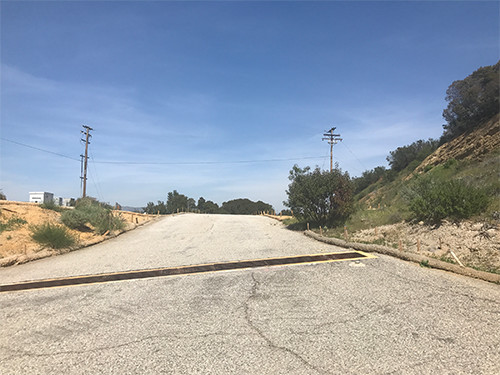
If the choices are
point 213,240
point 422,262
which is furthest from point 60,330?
point 213,240

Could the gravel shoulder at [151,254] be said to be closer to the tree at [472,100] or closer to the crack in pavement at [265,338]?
the crack in pavement at [265,338]

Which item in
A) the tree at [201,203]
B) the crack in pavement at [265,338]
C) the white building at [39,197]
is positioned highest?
the tree at [201,203]

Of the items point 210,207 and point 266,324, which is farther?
point 210,207

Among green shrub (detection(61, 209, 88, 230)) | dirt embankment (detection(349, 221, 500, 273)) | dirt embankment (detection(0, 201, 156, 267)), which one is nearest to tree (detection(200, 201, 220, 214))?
dirt embankment (detection(0, 201, 156, 267))

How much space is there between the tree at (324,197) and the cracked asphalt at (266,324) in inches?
416

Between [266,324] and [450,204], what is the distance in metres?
9.91

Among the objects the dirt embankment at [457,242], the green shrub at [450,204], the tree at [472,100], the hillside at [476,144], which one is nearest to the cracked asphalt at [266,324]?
the dirt embankment at [457,242]

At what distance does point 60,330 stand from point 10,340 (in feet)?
2.40

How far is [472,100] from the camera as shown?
30.5 metres

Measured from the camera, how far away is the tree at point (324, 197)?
1947 centimetres

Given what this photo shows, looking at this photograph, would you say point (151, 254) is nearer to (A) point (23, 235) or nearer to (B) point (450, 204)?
(A) point (23, 235)

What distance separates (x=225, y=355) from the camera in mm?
4379

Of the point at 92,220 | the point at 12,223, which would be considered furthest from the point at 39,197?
the point at 12,223

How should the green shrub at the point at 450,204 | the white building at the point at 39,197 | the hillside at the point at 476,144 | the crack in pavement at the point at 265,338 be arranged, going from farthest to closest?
the white building at the point at 39,197 → the hillside at the point at 476,144 → the green shrub at the point at 450,204 → the crack in pavement at the point at 265,338
